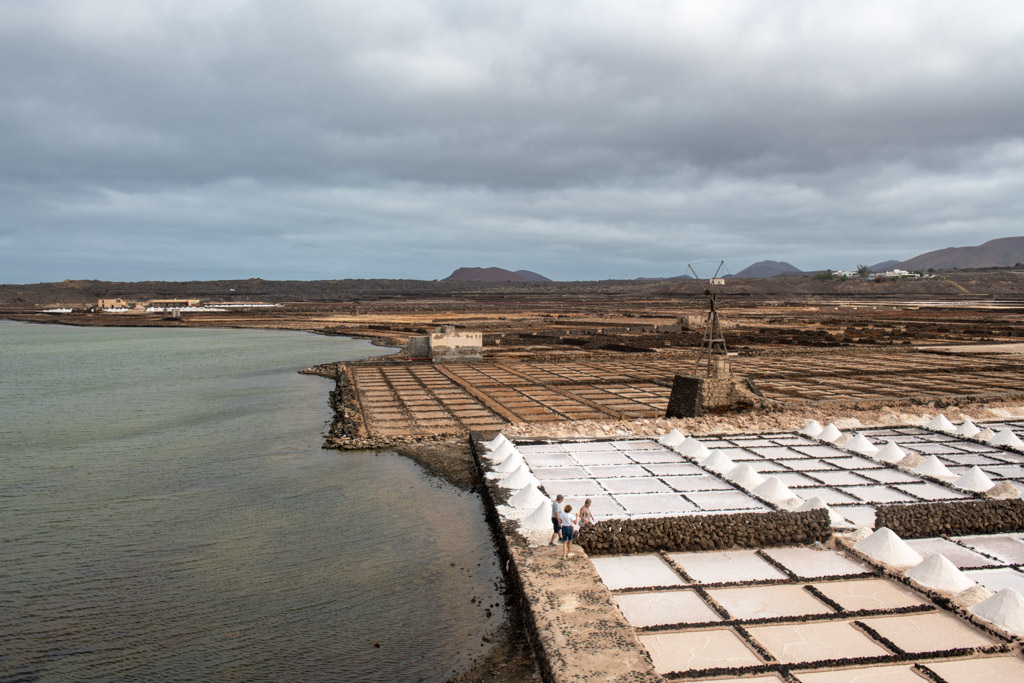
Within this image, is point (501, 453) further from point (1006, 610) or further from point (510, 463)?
point (1006, 610)

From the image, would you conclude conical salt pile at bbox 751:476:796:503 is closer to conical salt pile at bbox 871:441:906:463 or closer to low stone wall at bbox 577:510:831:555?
low stone wall at bbox 577:510:831:555

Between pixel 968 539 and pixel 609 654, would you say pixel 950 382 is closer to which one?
pixel 968 539

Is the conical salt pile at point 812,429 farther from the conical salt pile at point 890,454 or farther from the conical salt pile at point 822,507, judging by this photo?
the conical salt pile at point 822,507

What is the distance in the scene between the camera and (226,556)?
12945 mm

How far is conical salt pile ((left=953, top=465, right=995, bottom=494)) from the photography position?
14078mm

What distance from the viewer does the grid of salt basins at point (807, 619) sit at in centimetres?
787

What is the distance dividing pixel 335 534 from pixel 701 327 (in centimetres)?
5589

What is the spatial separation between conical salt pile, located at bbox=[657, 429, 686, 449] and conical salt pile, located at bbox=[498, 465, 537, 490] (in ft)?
16.7

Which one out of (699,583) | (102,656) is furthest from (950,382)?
(102,656)

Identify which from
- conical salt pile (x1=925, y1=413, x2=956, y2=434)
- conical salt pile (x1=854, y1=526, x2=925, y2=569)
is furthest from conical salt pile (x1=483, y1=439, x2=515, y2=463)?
conical salt pile (x1=925, y1=413, x2=956, y2=434)

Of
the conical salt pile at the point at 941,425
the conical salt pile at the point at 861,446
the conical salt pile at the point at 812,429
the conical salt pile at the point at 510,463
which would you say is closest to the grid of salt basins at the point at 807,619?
the conical salt pile at the point at 510,463

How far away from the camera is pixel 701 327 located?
6506cm

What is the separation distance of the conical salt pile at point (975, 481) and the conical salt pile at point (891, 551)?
4.40m

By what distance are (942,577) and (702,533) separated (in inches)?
138
